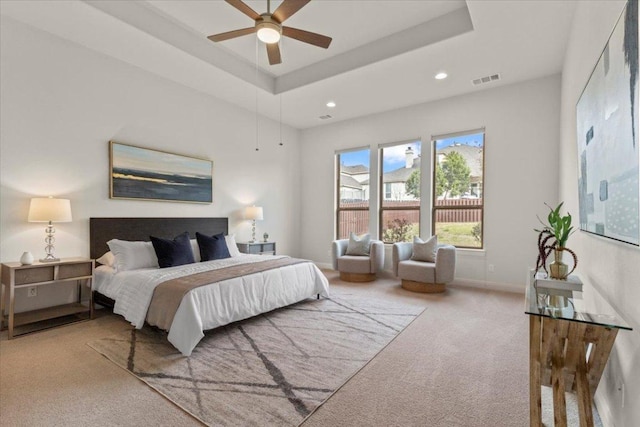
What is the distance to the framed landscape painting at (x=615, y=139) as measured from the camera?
4.46 ft

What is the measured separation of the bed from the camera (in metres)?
2.73

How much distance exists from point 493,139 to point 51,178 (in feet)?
19.9

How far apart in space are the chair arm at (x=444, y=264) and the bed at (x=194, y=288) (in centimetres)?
171

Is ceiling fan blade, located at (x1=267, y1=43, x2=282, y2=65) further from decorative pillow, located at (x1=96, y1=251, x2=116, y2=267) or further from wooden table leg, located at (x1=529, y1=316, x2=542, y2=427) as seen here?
wooden table leg, located at (x1=529, y1=316, x2=542, y2=427)

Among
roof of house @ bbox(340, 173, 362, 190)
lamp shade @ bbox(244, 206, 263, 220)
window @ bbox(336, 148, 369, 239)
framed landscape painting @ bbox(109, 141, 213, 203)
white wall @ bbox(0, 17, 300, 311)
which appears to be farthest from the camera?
→ roof of house @ bbox(340, 173, 362, 190)

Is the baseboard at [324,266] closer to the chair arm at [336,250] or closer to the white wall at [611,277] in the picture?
the chair arm at [336,250]

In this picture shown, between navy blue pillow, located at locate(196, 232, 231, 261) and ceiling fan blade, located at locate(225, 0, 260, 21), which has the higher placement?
ceiling fan blade, located at locate(225, 0, 260, 21)

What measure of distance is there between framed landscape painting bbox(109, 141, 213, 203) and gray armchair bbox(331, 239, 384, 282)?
8.45 feet

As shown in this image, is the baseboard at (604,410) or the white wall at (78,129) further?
the white wall at (78,129)

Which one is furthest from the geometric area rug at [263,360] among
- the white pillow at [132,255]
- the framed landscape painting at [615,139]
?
the framed landscape painting at [615,139]

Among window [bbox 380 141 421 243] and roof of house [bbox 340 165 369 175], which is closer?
window [bbox 380 141 421 243]

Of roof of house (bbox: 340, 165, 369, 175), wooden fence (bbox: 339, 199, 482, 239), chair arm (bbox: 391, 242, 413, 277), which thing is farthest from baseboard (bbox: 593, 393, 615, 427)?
roof of house (bbox: 340, 165, 369, 175)

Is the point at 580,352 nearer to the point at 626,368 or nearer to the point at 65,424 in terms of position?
the point at 626,368

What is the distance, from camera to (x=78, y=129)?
375cm
